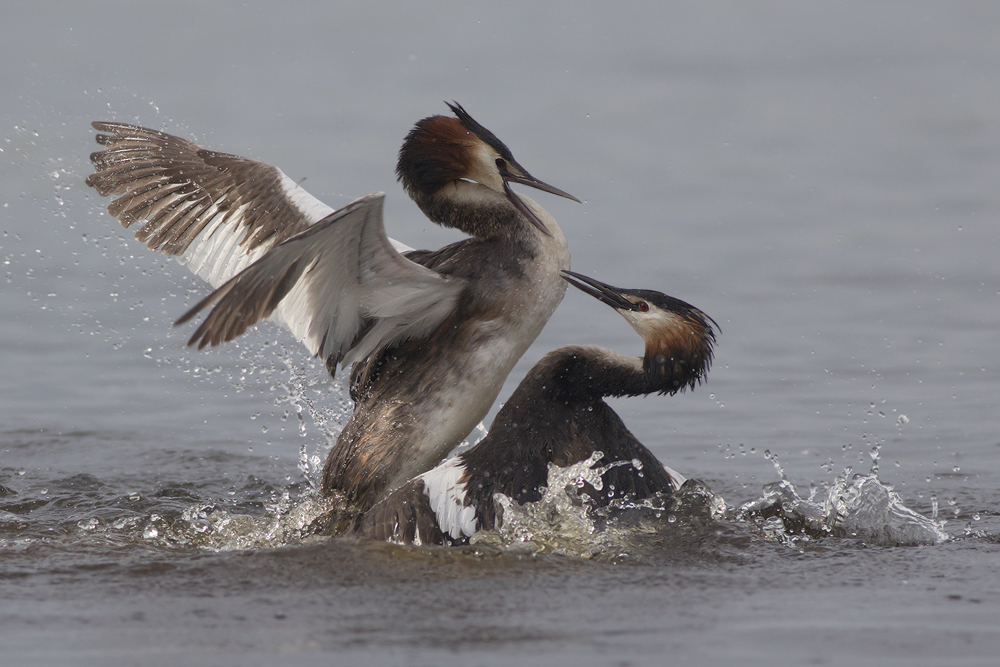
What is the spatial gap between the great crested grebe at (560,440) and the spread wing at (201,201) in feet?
6.06

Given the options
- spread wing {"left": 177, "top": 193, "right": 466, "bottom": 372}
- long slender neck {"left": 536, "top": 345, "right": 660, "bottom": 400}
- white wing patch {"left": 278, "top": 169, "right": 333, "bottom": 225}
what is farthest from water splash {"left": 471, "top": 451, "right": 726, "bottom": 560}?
white wing patch {"left": 278, "top": 169, "right": 333, "bottom": 225}

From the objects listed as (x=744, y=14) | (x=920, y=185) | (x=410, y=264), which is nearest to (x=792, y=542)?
(x=410, y=264)

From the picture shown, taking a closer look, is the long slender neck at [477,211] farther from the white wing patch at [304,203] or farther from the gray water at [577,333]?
the gray water at [577,333]

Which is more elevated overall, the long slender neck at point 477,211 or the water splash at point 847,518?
the long slender neck at point 477,211

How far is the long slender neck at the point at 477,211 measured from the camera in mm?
6812

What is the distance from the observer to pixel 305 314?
6805mm

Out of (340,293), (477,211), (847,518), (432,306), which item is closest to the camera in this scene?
(847,518)

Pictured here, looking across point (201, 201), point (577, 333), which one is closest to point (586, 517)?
point (201, 201)

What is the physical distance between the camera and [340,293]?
6.57m

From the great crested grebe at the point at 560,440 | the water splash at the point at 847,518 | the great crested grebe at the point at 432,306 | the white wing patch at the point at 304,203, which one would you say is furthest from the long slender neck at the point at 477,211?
the water splash at the point at 847,518

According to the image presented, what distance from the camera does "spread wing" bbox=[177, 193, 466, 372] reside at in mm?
5797

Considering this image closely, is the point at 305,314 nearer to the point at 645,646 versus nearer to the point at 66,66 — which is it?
the point at 645,646

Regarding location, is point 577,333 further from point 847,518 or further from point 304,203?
point 847,518

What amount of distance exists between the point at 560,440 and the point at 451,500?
0.61m
